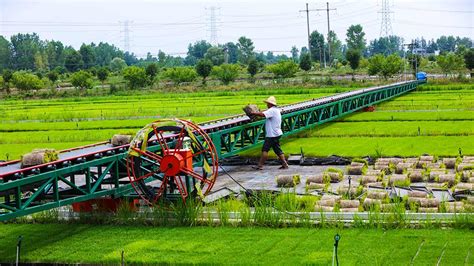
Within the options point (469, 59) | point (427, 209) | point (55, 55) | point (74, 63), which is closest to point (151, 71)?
point (469, 59)

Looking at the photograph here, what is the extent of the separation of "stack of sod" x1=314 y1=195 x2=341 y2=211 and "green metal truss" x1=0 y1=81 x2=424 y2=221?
3.64 metres

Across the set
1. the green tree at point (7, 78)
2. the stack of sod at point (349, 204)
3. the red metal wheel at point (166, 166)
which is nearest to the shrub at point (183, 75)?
the green tree at point (7, 78)

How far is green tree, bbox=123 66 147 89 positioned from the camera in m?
82.6

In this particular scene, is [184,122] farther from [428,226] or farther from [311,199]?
[428,226]

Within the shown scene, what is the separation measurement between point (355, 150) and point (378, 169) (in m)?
4.21

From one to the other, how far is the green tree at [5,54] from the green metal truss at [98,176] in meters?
127

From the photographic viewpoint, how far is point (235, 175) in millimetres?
20344

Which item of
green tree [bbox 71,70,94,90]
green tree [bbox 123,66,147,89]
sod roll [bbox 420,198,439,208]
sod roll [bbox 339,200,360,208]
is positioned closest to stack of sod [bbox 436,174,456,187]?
sod roll [bbox 420,198,439,208]

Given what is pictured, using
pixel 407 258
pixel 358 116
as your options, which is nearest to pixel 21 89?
pixel 358 116

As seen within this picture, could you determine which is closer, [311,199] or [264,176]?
[311,199]

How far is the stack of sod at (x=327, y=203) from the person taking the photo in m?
14.1

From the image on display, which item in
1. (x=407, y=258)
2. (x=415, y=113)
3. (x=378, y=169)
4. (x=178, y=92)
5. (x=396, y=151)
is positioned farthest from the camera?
(x=178, y=92)

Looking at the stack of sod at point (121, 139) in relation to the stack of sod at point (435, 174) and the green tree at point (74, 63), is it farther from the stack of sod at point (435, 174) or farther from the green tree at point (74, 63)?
the green tree at point (74, 63)

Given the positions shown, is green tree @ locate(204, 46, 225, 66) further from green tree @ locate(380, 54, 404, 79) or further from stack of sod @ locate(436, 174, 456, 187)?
stack of sod @ locate(436, 174, 456, 187)
